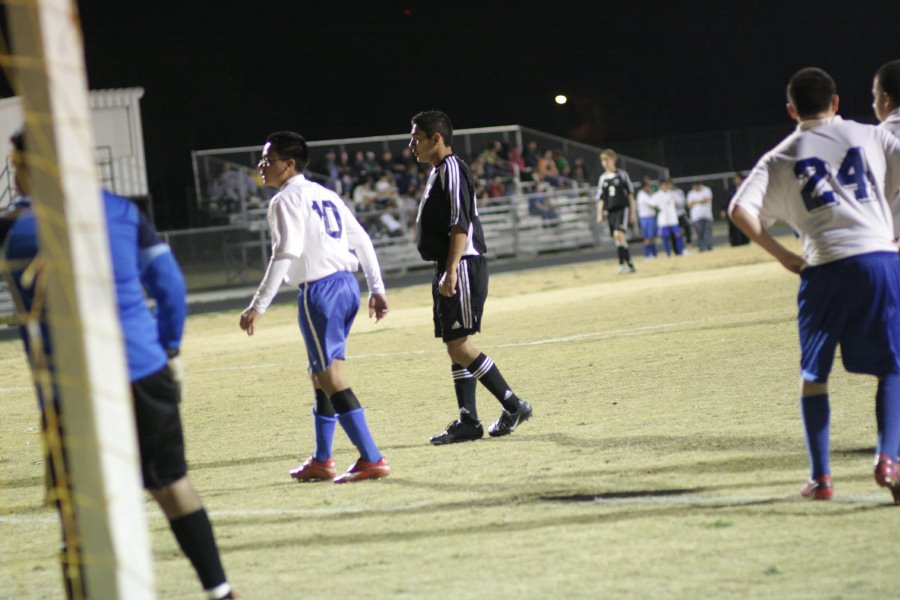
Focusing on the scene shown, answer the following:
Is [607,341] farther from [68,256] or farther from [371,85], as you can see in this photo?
[371,85]

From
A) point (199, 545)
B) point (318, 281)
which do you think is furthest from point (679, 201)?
point (199, 545)

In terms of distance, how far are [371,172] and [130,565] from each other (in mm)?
30614

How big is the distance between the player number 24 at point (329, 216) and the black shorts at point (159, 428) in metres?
2.71

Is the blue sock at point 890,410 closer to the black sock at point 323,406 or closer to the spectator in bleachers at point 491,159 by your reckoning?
the black sock at point 323,406

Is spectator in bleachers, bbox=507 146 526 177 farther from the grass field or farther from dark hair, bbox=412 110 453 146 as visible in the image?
dark hair, bbox=412 110 453 146

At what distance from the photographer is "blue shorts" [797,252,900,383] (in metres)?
5.51

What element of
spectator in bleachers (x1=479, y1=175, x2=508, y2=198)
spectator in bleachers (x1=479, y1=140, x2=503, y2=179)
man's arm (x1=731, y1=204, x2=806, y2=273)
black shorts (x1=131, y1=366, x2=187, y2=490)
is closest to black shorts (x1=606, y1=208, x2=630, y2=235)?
spectator in bleachers (x1=479, y1=175, x2=508, y2=198)

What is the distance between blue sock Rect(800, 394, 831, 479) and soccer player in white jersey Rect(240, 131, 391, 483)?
2501 mm

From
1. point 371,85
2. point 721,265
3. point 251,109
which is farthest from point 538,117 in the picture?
point 721,265

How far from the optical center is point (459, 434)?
8172mm

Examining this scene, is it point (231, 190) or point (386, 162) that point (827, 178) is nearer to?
point (231, 190)

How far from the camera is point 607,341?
13164 millimetres

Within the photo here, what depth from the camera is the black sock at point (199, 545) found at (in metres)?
4.46

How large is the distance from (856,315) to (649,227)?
77.1ft
